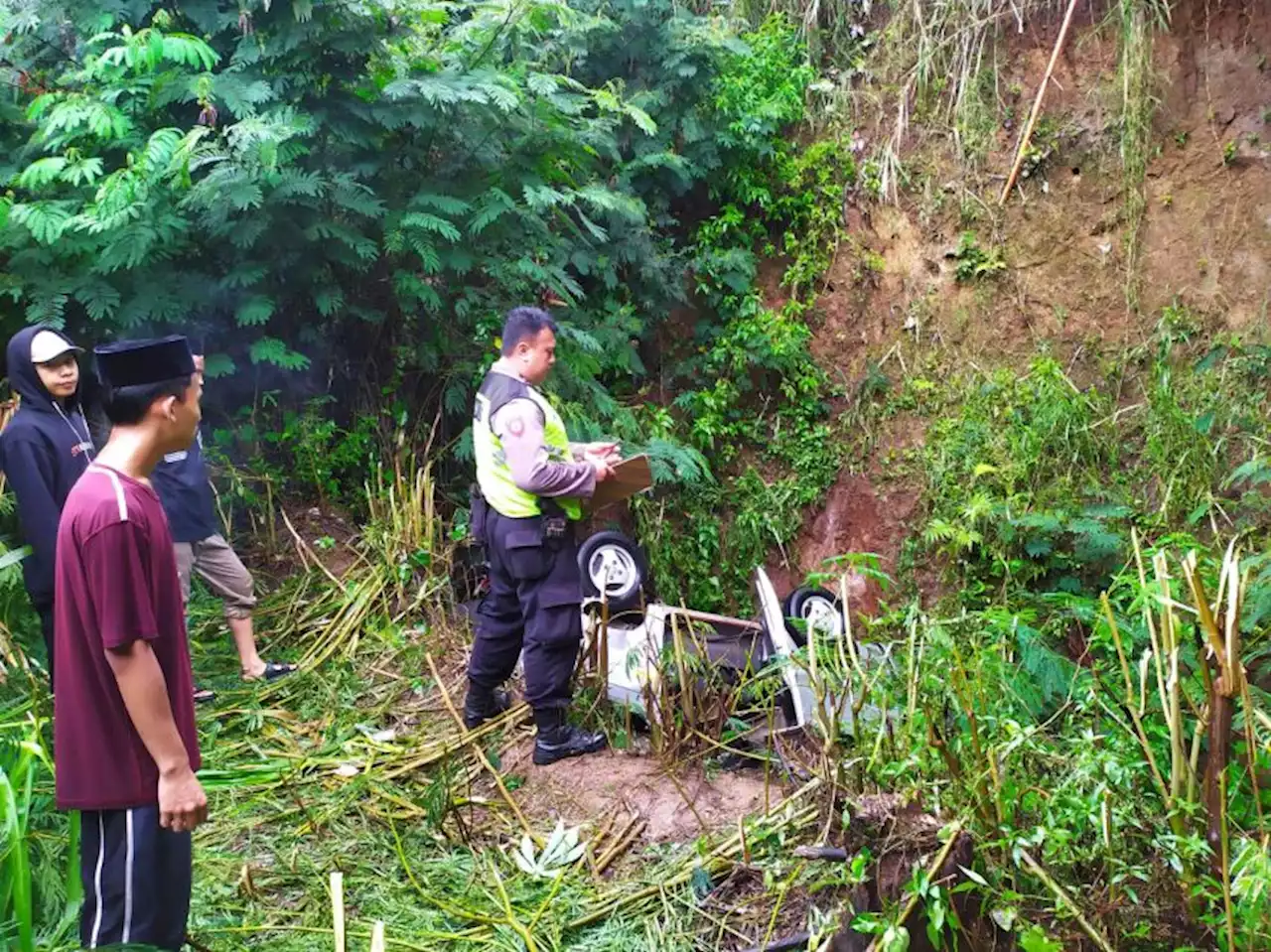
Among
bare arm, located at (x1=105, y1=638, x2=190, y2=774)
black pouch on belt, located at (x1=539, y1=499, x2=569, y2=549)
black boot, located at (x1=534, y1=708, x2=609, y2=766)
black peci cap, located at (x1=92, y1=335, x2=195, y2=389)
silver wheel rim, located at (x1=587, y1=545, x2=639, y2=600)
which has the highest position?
black peci cap, located at (x1=92, y1=335, x2=195, y2=389)

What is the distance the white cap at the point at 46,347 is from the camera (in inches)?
152

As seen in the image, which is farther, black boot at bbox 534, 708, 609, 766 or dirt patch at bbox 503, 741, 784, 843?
black boot at bbox 534, 708, 609, 766

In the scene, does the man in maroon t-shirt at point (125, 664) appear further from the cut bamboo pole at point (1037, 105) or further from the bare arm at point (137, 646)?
the cut bamboo pole at point (1037, 105)

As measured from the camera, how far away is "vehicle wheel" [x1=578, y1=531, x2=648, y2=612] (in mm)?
5426

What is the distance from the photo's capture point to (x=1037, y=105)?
21.8 ft

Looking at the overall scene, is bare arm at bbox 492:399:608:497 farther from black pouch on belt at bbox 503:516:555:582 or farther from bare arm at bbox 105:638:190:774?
bare arm at bbox 105:638:190:774

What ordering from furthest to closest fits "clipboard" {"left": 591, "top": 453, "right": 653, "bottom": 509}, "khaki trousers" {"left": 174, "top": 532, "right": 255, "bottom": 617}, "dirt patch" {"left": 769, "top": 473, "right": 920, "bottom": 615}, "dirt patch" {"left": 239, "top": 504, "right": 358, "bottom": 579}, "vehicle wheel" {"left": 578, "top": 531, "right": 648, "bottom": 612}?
"dirt patch" {"left": 769, "top": 473, "right": 920, "bottom": 615} → "dirt patch" {"left": 239, "top": 504, "right": 358, "bottom": 579} → "vehicle wheel" {"left": 578, "top": 531, "right": 648, "bottom": 612} → "khaki trousers" {"left": 174, "top": 532, "right": 255, "bottom": 617} → "clipboard" {"left": 591, "top": 453, "right": 653, "bottom": 509}

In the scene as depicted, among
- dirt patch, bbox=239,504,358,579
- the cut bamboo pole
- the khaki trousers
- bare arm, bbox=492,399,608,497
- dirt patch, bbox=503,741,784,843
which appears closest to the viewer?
dirt patch, bbox=503,741,784,843

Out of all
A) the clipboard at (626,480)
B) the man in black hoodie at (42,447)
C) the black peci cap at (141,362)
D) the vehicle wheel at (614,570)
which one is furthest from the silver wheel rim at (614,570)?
the black peci cap at (141,362)

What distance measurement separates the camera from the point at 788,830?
320cm

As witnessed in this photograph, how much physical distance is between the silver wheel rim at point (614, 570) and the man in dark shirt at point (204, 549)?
1737 millimetres

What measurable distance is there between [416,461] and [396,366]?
694 mm

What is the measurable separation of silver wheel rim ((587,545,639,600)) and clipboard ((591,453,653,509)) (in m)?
0.99

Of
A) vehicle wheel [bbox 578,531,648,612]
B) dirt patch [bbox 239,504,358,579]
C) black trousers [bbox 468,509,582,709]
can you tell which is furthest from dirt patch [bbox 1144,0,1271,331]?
dirt patch [bbox 239,504,358,579]
